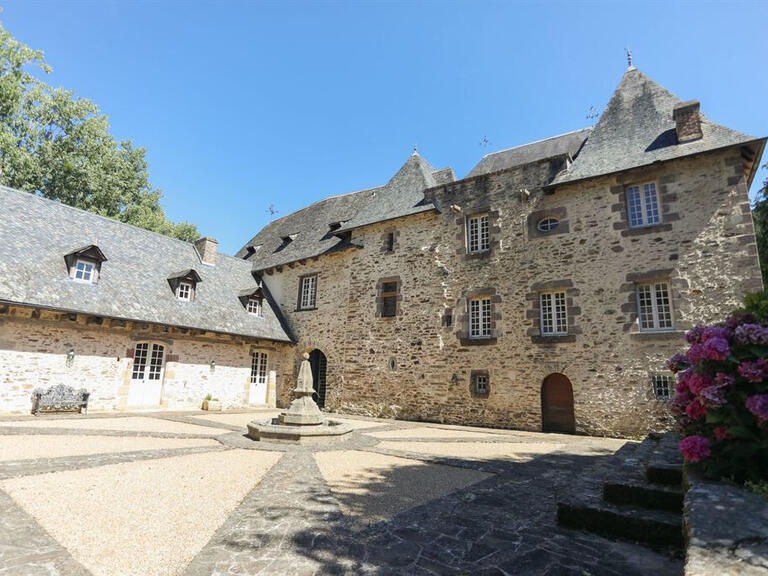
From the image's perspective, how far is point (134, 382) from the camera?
13.0 meters

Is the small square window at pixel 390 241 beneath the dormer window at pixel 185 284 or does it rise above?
above

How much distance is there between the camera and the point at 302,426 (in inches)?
332

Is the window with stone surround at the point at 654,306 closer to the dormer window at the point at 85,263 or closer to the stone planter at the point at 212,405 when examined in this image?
the stone planter at the point at 212,405

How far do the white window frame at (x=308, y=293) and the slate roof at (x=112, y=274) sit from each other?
4.62 feet

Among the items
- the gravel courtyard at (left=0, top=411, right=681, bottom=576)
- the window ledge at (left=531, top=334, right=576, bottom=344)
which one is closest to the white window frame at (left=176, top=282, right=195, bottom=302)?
the gravel courtyard at (left=0, top=411, right=681, bottom=576)

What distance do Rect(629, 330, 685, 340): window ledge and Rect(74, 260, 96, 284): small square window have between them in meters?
15.5

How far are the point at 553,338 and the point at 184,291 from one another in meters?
12.6

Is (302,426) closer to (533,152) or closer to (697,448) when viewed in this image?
(697,448)

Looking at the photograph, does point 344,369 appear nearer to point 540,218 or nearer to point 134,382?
point 134,382

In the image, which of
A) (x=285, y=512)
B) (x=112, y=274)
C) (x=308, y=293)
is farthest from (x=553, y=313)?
(x=112, y=274)

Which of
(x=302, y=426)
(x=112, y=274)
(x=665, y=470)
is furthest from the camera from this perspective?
(x=112, y=274)

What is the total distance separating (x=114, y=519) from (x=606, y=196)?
12.3 meters

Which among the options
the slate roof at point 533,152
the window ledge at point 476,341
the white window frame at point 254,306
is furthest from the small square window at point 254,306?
the slate roof at point 533,152

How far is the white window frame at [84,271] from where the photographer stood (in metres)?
12.3
